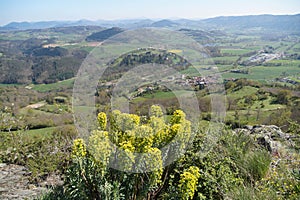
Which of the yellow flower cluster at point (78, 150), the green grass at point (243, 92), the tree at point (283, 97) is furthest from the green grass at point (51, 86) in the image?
the yellow flower cluster at point (78, 150)

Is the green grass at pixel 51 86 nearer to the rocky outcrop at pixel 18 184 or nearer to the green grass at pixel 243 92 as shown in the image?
the green grass at pixel 243 92

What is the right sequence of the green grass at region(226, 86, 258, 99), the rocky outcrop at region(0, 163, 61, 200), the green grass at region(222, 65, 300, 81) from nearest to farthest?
the rocky outcrop at region(0, 163, 61, 200) → the green grass at region(226, 86, 258, 99) → the green grass at region(222, 65, 300, 81)

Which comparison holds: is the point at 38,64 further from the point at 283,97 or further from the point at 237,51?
the point at 283,97

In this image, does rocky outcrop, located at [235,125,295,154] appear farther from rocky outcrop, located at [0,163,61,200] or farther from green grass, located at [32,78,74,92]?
green grass, located at [32,78,74,92]

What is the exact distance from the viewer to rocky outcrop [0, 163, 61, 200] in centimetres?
392

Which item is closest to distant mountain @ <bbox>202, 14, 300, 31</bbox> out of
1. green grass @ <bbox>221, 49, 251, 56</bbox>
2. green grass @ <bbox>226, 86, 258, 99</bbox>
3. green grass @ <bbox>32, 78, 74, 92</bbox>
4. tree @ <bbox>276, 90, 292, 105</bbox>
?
green grass @ <bbox>221, 49, 251, 56</bbox>

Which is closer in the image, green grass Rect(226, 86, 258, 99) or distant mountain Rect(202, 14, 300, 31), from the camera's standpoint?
green grass Rect(226, 86, 258, 99)

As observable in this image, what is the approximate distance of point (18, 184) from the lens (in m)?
4.47

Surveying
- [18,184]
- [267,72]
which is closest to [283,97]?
[267,72]

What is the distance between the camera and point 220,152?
440 centimetres

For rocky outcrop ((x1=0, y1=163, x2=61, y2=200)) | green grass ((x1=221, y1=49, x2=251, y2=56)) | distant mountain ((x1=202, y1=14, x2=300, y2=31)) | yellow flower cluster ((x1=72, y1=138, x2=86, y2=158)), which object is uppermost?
distant mountain ((x1=202, y1=14, x2=300, y2=31))

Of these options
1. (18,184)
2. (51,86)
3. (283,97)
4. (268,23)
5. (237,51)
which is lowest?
(51,86)

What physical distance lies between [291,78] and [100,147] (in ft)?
195

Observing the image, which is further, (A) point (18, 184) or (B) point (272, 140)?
(B) point (272, 140)
